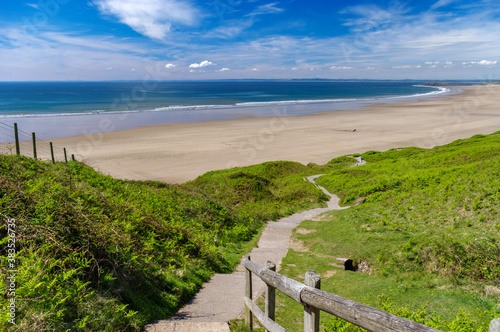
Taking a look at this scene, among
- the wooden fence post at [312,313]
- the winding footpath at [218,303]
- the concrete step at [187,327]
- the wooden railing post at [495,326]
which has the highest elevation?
the wooden railing post at [495,326]

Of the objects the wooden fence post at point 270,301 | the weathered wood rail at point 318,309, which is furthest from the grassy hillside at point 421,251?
the weathered wood rail at point 318,309

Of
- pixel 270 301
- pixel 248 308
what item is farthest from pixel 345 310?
pixel 248 308

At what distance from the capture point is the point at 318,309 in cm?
394

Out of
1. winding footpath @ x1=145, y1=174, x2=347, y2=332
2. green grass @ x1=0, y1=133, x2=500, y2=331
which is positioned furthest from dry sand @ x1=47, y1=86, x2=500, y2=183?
winding footpath @ x1=145, y1=174, x2=347, y2=332

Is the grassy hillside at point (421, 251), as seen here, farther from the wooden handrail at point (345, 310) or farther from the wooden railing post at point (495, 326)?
the wooden railing post at point (495, 326)

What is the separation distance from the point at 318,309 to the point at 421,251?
19.6ft

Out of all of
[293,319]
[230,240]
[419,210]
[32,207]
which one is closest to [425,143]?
[419,210]

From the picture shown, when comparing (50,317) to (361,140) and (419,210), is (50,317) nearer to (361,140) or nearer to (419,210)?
(419,210)

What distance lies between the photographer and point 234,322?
593 cm

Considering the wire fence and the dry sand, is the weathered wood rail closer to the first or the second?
the dry sand

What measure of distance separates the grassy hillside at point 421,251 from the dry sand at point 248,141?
1993cm

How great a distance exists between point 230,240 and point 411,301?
707cm

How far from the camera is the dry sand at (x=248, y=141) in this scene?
116ft

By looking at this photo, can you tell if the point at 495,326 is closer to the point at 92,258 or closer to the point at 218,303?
the point at 218,303
